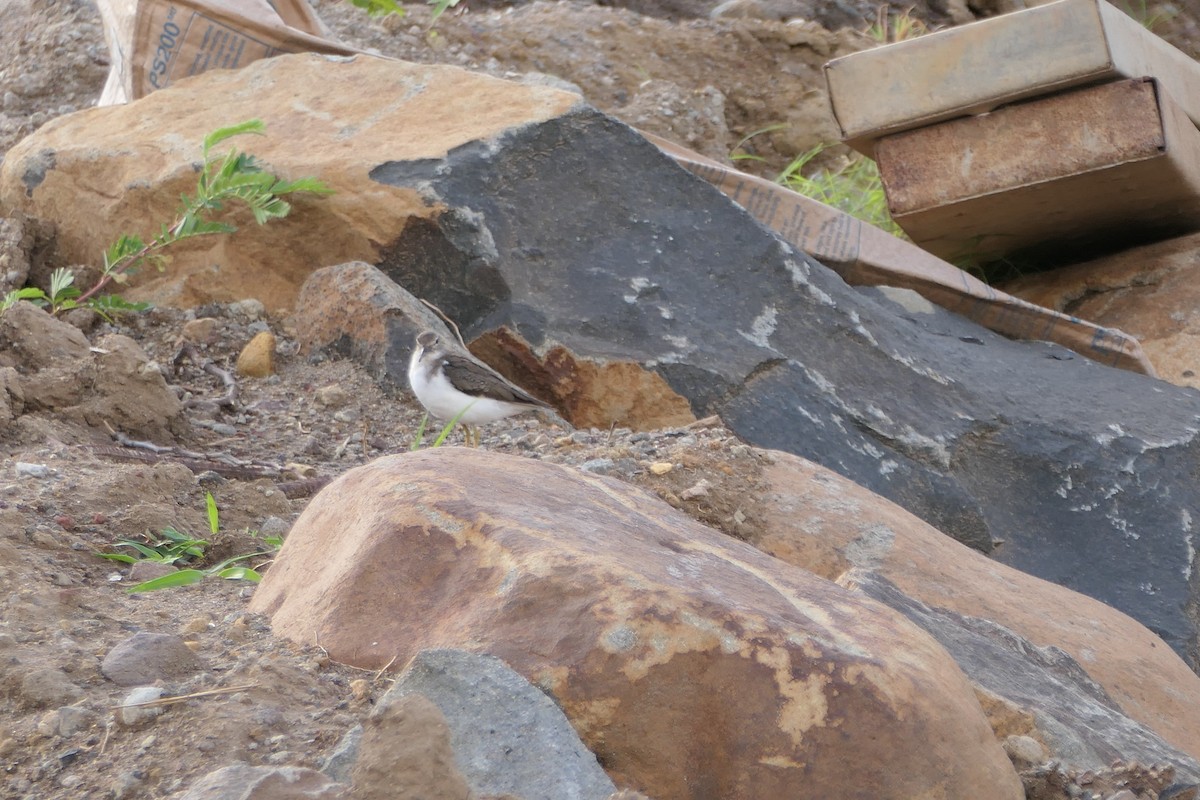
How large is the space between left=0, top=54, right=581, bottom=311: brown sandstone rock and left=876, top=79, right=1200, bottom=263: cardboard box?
183cm

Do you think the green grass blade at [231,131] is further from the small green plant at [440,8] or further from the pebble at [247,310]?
the small green plant at [440,8]

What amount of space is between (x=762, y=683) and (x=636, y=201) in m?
3.16

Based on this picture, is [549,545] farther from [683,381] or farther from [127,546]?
[683,381]

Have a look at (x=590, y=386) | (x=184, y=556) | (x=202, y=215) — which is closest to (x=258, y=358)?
(x=202, y=215)

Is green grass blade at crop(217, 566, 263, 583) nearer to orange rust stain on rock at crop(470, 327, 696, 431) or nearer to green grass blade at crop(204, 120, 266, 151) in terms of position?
orange rust stain on rock at crop(470, 327, 696, 431)

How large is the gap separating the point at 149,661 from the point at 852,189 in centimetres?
641

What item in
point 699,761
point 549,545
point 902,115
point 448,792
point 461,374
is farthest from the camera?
point 902,115

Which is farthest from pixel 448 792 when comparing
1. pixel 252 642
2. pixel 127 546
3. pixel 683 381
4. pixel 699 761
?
pixel 683 381

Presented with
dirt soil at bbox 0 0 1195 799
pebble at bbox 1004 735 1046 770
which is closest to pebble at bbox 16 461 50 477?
dirt soil at bbox 0 0 1195 799

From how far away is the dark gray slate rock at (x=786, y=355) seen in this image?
4.32 meters

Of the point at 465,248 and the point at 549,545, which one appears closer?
the point at 549,545

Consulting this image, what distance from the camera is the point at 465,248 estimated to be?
4438 mm

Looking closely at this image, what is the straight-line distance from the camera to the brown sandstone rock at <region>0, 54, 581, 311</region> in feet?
14.8

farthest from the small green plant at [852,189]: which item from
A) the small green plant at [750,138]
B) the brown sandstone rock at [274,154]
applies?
the brown sandstone rock at [274,154]
